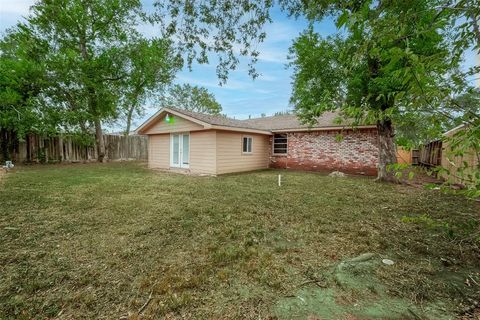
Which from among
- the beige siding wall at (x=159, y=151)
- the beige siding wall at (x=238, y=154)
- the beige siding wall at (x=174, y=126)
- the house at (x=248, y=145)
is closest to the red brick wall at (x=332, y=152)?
the house at (x=248, y=145)

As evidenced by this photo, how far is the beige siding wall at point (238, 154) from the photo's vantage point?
10422 millimetres

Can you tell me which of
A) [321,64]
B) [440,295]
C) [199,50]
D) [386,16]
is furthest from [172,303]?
[321,64]

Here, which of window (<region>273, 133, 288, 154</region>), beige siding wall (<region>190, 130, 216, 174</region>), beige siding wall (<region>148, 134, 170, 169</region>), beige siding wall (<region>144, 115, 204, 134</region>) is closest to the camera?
beige siding wall (<region>190, 130, 216, 174</region>)

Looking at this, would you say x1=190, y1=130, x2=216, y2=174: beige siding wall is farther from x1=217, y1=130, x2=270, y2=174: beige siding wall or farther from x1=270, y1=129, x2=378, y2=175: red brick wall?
x1=270, y1=129, x2=378, y2=175: red brick wall

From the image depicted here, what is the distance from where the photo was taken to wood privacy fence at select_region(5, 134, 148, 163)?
12.8m

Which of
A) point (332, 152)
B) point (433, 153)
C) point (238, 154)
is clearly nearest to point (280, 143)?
point (332, 152)

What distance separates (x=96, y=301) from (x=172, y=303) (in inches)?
28.3

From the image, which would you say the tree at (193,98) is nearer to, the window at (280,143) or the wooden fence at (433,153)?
the window at (280,143)

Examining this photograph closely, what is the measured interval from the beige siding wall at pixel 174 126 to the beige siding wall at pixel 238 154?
133 centimetres

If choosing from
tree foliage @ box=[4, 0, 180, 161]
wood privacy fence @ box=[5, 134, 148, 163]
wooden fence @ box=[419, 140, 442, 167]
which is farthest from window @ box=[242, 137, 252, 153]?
wood privacy fence @ box=[5, 134, 148, 163]

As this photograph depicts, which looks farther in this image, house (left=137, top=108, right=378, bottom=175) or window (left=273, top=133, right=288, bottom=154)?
window (left=273, top=133, right=288, bottom=154)

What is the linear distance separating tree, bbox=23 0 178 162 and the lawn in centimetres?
1021

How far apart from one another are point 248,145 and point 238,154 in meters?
1.09

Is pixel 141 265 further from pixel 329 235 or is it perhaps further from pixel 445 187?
pixel 445 187
